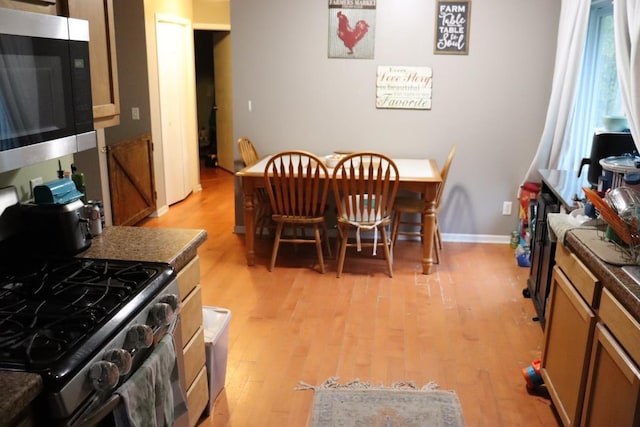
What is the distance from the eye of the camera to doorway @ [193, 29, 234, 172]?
7441 millimetres

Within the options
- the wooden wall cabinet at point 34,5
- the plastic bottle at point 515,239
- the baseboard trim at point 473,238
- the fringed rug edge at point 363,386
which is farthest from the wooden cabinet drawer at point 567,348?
the baseboard trim at point 473,238

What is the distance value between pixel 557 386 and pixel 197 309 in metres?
1.51

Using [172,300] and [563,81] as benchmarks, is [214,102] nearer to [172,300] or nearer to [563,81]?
[563,81]

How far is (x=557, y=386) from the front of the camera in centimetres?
234

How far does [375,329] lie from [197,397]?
131cm

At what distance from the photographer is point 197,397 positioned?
7.30 feet

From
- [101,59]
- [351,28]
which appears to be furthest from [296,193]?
[101,59]

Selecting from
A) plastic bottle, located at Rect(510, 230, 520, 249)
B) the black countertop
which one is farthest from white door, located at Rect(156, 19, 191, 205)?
the black countertop

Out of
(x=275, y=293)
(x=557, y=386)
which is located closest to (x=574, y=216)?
(x=557, y=386)

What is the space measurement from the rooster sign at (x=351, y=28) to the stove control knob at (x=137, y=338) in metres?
3.47

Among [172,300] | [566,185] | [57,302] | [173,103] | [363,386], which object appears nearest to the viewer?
[57,302]

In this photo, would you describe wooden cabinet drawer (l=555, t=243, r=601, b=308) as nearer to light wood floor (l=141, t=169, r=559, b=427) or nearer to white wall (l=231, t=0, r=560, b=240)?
light wood floor (l=141, t=169, r=559, b=427)

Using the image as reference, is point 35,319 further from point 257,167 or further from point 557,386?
point 257,167

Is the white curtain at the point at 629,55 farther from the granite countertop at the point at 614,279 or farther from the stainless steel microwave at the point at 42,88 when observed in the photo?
the stainless steel microwave at the point at 42,88
